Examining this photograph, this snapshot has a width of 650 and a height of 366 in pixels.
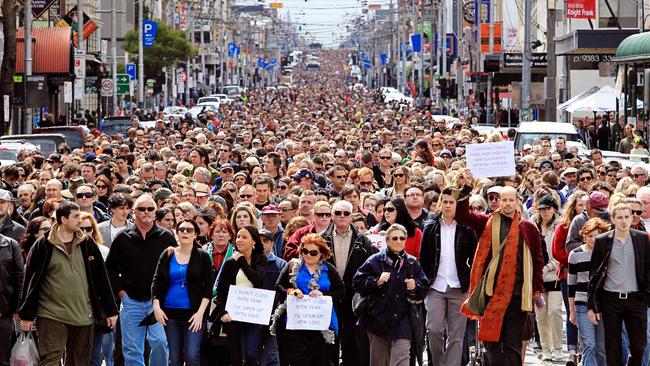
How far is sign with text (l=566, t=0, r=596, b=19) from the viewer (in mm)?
48375

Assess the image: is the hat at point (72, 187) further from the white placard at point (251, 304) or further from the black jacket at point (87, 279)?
the white placard at point (251, 304)

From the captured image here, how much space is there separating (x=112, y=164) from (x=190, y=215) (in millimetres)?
7414

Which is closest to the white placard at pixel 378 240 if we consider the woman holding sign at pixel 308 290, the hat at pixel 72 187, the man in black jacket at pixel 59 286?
the woman holding sign at pixel 308 290

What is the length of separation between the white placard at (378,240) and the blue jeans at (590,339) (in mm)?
1716

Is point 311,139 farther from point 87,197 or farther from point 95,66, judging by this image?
point 95,66

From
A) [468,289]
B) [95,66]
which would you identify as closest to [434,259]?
[468,289]

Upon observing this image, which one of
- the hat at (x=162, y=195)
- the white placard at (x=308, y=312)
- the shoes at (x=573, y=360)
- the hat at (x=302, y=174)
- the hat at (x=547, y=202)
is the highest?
the hat at (x=302, y=174)

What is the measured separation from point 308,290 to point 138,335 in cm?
149

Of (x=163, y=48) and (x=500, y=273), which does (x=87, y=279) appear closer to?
(x=500, y=273)

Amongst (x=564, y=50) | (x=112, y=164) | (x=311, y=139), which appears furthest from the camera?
(x=564, y=50)

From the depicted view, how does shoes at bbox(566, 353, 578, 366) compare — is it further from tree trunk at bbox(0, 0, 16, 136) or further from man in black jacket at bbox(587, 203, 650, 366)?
tree trunk at bbox(0, 0, 16, 136)

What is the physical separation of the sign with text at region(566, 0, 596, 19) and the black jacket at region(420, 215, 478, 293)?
36.2 meters

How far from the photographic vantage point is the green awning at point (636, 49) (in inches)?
1359

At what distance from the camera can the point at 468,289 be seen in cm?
1295
